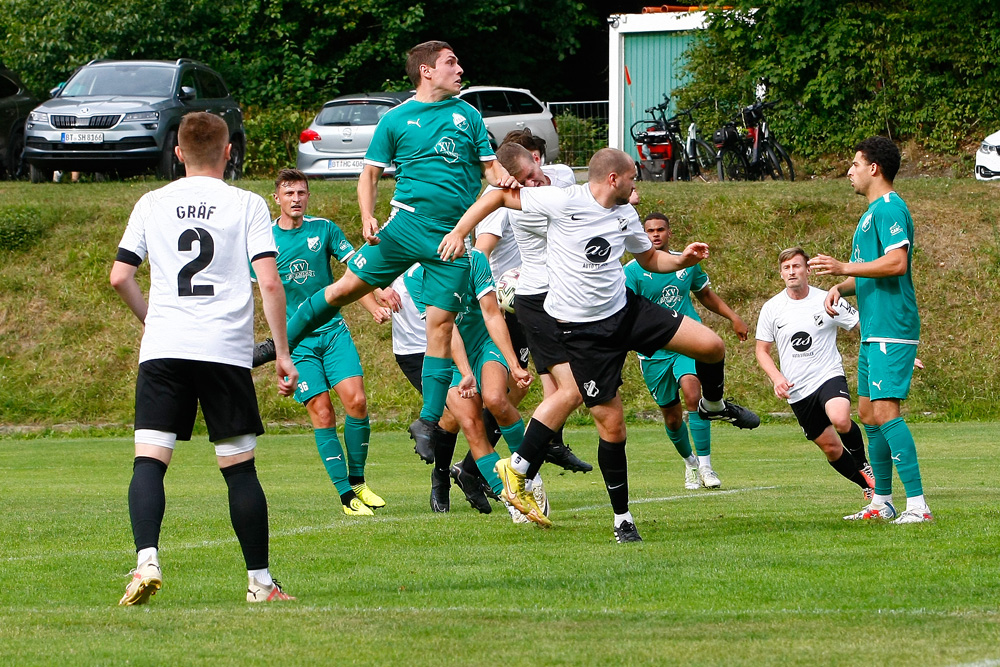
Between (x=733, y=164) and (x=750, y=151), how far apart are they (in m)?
0.39

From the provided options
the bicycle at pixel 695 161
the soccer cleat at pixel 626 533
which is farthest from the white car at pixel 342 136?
the soccer cleat at pixel 626 533

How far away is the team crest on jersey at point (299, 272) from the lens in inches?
389

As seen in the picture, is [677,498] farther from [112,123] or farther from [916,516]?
[112,123]

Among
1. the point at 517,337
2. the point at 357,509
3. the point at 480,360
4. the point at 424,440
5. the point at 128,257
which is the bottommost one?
the point at 357,509

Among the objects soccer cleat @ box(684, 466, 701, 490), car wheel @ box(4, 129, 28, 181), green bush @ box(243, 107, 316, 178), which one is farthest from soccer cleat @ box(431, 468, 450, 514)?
green bush @ box(243, 107, 316, 178)

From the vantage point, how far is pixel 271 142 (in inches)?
1222

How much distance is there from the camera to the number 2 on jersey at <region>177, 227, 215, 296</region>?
5.86m

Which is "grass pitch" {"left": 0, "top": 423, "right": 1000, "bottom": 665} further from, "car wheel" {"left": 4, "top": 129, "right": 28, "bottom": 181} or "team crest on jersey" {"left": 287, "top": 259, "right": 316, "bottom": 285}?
"car wheel" {"left": 4, "top": 129, "right": 28, "bottom": 181}

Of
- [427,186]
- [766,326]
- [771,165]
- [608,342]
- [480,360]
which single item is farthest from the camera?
[771,165]

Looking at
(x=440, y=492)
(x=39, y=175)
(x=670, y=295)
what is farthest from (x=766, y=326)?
(x=39, y=175)

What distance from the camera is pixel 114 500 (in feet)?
35.1

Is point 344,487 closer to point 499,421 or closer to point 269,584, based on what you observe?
point 499,421

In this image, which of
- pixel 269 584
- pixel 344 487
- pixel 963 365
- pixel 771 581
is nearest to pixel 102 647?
pixel 269 584

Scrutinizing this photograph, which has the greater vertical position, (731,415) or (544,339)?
(544,339)
